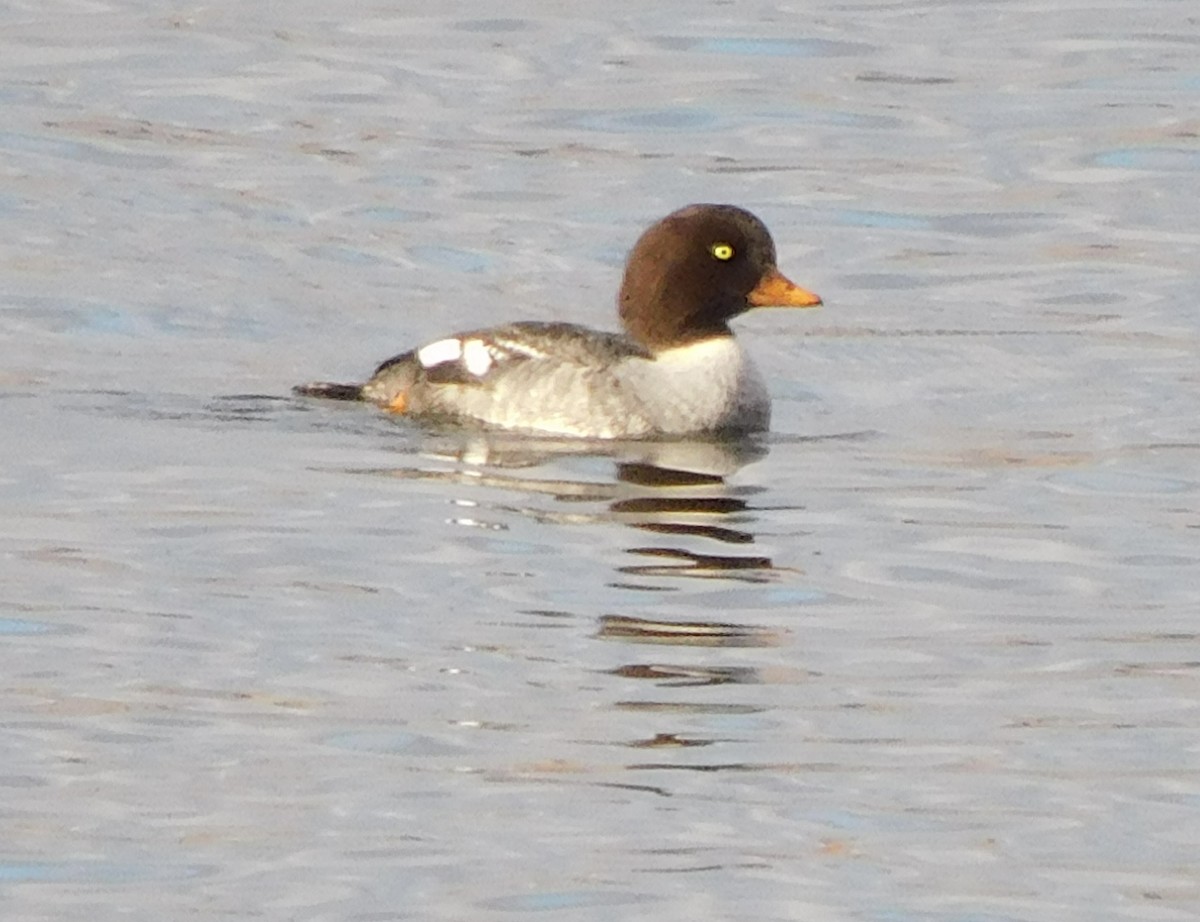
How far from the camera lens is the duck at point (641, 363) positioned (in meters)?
14.4

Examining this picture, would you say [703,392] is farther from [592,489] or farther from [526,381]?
[592,489]

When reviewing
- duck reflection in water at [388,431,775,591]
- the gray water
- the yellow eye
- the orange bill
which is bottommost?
duck reflection in water at [388,431,775,591]

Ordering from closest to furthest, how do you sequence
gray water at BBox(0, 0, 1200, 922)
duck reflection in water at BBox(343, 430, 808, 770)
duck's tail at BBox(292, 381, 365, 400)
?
gray water at BBox(0, 0, 1200, 922) → duck reflection in water at BBox(343, 430, 808, 770) → duck's tail at BBox(292, 381, 365, 400)

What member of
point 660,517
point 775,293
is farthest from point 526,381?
point 660,517

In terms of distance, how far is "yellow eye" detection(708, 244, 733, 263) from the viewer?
14.8 metres

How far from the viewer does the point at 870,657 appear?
9992mm

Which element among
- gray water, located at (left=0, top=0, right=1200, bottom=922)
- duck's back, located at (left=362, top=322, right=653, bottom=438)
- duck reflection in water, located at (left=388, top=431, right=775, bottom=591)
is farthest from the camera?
duck's back, located at (left=362, top=322, right=653, bottom=438)

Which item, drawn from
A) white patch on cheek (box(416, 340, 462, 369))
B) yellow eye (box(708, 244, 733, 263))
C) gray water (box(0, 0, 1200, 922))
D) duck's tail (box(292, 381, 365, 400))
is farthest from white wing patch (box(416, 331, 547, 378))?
yellow eye (box(708, 244, 733, 263))

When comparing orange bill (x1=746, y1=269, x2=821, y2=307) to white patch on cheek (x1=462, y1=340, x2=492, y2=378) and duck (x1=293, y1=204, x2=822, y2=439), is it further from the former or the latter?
white patch on cheek (x1=462, y1=340, x2=492, y2=378)

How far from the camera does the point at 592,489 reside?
13.0 metres

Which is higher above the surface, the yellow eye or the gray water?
the yellow eye

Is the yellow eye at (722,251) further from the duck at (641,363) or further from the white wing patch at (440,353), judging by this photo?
the white wing patch at (440,353)

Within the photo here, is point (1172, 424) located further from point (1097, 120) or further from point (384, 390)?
point (1097, 120)

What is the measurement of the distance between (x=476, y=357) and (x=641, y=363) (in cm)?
78
